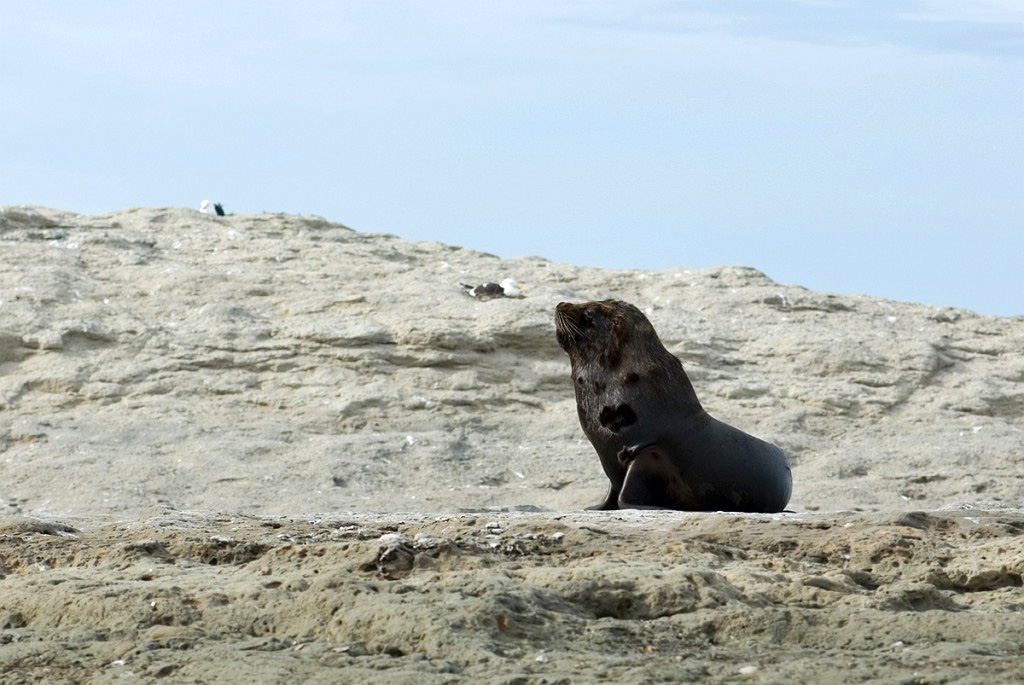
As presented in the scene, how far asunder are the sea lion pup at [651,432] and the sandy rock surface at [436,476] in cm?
65

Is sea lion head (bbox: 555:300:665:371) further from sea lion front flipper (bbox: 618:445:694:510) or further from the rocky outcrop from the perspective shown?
the rocky outcrop

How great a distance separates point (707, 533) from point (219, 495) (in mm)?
5510

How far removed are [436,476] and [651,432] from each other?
3015 mm

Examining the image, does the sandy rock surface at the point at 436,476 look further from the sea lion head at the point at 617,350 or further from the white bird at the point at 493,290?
the sea lion head at the point at 617,350

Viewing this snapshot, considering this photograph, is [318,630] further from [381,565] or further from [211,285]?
[211,285]

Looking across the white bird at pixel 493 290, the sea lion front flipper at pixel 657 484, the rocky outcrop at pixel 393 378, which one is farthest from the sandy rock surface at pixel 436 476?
the sea lion front flipper at pixel 657 484

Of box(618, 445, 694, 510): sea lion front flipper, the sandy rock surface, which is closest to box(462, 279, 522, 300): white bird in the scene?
the sandy rock surface

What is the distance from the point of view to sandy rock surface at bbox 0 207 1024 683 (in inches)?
159

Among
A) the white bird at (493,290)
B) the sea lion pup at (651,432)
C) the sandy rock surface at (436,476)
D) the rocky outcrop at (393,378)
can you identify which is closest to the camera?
the sandy rock surface at (436,476)

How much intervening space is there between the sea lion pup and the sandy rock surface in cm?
65

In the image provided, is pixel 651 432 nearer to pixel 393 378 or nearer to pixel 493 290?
pixel 393 378

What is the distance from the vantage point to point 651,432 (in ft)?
27.4

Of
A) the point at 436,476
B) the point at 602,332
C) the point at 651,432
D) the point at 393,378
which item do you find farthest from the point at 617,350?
the point at 393,378

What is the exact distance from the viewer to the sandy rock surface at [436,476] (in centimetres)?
404
